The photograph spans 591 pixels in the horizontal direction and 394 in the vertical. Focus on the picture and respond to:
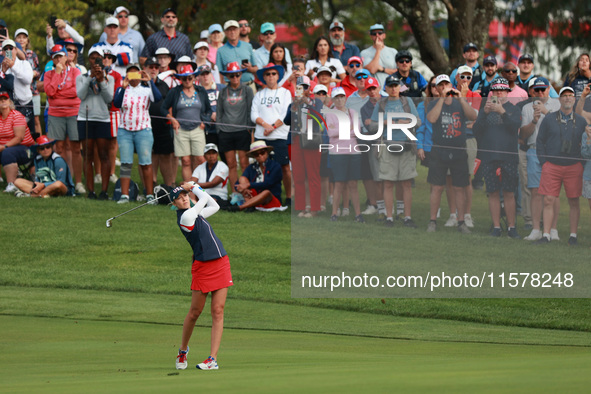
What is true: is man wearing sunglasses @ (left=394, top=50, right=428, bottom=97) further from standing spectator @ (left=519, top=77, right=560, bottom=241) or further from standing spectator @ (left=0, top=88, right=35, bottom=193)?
standing spectator @ (left=0, top=88, right=35, bottom=193)

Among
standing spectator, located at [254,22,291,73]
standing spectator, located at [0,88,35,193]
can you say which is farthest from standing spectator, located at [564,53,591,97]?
standing spectator, located at [0,88,35,193]

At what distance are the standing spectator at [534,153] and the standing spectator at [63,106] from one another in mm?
7846

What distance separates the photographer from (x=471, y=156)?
13.3 m

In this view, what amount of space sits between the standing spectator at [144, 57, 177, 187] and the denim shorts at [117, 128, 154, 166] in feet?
1.53

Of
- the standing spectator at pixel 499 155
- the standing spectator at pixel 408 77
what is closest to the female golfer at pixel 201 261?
the standing spectator at pixel 499 155

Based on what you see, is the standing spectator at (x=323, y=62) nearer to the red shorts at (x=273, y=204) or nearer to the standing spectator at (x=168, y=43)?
the red shorts at (x=273, y=204)

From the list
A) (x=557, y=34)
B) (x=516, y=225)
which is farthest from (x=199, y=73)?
(x=557, y=34)

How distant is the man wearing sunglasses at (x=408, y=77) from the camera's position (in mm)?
16156

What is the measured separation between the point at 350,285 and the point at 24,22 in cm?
1762

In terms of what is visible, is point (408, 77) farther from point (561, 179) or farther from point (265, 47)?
point (561, 179)

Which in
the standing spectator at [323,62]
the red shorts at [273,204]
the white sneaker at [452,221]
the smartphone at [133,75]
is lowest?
the red shorts at [273,204]

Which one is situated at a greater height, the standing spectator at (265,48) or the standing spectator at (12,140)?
the standing spectator at (265,48)

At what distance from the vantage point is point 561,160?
12.9 metres

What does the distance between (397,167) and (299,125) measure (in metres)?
2.41
